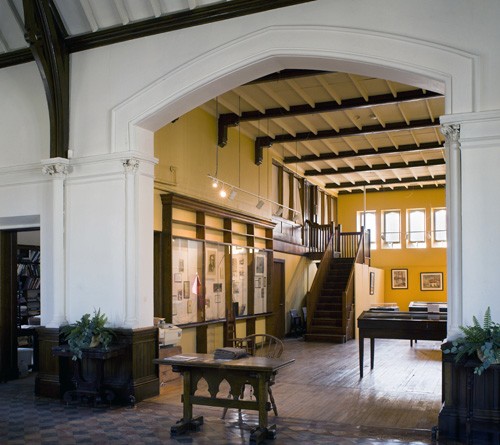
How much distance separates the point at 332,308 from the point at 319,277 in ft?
3.18

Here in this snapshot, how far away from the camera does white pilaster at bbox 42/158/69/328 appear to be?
26.9 feet

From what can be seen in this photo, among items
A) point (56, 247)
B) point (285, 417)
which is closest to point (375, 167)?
point (56, 247)

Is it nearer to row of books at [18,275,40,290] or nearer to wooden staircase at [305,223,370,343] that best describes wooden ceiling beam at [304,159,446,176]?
wooden staircase at [305,223,370,343]

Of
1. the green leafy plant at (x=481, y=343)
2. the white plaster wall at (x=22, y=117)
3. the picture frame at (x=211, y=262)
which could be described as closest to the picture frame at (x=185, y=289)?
the picture frame at (x=211, y=262)

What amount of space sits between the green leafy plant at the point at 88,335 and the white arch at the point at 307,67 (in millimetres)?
2301

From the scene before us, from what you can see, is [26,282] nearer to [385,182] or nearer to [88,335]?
[88,335]

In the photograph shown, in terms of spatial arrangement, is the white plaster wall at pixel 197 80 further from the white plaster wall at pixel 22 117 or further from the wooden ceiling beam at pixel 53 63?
the wooden ceiling beam at pixel 53 63

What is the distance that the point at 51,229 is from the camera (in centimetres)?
846

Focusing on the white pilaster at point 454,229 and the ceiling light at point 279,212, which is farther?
the ceiling light at point 279,212

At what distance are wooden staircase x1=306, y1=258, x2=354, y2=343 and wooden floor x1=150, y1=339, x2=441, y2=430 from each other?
7.75 ft

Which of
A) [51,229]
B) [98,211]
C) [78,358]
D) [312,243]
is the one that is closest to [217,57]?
[98,211]

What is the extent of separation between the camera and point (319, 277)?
17.2 meters

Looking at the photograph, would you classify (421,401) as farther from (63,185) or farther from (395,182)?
(395,182)

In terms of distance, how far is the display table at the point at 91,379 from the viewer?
7516mm
